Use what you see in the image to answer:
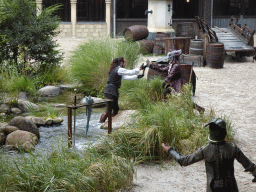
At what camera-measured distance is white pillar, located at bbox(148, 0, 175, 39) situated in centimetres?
1783

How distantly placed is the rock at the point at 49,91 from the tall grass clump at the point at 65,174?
583cm

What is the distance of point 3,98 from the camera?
30.6 ft

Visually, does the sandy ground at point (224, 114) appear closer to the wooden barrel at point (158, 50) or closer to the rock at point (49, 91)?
the wooden barrel at point (158, 50)

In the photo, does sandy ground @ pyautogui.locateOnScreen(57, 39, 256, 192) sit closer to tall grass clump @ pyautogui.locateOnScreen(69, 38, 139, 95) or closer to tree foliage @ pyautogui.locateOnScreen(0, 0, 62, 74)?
tall grass clump @ pyautogui.locateOnScreen(69, 38, 139, 95)

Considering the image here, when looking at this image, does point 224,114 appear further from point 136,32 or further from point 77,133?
point 136,32

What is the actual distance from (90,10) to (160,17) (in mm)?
7761

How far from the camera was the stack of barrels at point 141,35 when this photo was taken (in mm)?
16469

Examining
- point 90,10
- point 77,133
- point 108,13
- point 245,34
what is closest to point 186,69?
point 77,133

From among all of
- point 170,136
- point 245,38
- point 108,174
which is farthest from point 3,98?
point 245,38

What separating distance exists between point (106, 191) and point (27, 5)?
799 centimetres

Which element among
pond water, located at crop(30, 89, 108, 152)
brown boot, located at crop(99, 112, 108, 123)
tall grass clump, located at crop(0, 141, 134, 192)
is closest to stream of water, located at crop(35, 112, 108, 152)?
pond water, located at crop(30, 89, 108, 152)

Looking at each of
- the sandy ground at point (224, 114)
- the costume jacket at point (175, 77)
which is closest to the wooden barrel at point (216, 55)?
the sandy ground at point (224, 114)

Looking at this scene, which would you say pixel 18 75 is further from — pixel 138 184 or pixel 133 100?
pixel 138 184

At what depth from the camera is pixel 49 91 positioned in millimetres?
10719
